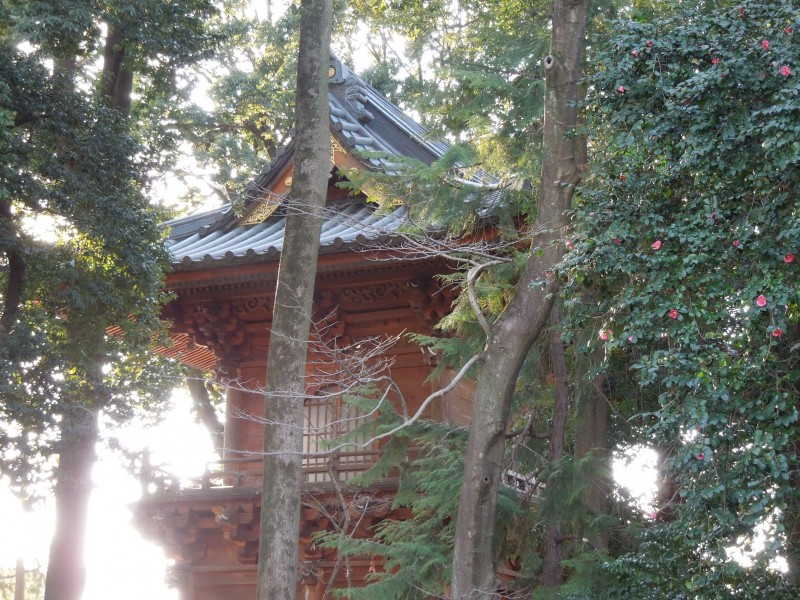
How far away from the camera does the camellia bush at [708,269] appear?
5410 mm

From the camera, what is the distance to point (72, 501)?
32.6 feet

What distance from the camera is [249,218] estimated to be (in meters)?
13.2

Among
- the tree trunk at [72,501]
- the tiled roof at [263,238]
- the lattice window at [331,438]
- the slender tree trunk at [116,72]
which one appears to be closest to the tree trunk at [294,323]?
the tiled roof at [263,238]

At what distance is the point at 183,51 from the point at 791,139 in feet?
23.3

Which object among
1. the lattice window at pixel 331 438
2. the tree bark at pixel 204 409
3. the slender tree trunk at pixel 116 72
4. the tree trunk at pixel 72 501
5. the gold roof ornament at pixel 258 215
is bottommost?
the tree trunk at pixel 72 501

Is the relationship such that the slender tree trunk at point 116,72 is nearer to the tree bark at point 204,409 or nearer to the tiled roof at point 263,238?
the tiled roof at point 263,238

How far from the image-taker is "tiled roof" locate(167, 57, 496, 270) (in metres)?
10.9

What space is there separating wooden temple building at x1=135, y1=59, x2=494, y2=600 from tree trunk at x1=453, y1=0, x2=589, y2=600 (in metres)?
A: 2.29

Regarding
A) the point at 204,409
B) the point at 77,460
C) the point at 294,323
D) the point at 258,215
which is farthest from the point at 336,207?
the point at 204,409

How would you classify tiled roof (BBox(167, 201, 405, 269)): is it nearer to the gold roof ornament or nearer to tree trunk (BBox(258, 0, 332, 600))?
the gold roof ornament

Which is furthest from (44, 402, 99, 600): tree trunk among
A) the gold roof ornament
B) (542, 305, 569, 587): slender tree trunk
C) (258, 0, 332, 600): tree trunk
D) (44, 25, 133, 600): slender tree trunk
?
the gold roof ornament

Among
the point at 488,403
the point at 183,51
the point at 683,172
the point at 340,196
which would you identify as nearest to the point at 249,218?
the point at 340,196

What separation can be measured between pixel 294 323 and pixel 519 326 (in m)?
2.01

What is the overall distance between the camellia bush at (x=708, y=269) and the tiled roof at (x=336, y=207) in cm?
383
